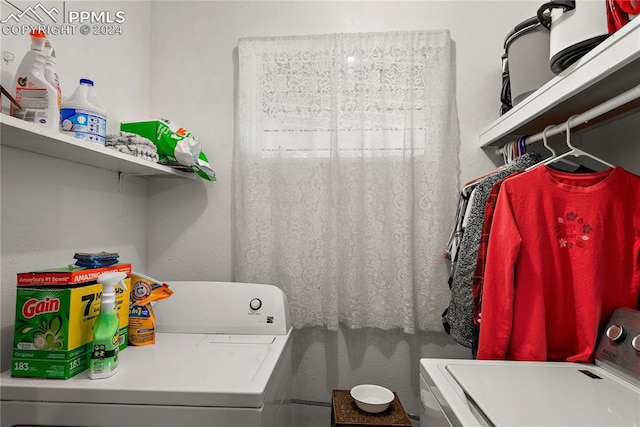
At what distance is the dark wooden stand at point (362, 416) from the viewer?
1.28 m

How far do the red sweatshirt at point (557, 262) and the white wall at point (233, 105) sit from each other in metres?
0.57

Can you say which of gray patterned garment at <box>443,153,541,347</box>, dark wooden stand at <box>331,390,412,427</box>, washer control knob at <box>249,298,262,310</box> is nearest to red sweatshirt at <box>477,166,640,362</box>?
gray patterned garment at <box>443,153,541,347</box>

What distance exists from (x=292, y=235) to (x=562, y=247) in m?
1.13

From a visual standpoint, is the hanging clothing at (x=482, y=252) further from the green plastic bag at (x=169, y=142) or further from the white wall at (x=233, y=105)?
the green plastic bag at (x=169, y=142)

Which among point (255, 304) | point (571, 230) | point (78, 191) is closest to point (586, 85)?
point (571, 230)

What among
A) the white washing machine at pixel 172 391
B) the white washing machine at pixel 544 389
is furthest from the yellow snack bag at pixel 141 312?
the white washing machine at pixel 544 389

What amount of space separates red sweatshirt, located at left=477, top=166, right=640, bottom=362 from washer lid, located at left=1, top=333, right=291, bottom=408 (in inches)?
29.7

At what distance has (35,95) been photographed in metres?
0.92

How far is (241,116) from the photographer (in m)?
1.71

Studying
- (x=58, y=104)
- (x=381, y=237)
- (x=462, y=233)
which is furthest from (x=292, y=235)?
(x=58, y=104)

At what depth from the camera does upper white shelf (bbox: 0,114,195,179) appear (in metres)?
0.86

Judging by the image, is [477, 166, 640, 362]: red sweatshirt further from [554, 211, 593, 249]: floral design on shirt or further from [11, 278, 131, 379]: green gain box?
[11, 278, 131, 379]: green gain box

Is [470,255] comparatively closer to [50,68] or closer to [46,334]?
[46,334]

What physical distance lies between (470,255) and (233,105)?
1412 millimetres
